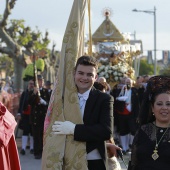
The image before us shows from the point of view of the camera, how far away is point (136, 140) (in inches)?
157

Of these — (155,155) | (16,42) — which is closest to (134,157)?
(155,155)

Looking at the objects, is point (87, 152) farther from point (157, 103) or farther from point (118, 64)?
point (118, 64)

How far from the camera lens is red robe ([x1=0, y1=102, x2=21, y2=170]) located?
4.93m

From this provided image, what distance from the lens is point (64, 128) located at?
437 centimetres

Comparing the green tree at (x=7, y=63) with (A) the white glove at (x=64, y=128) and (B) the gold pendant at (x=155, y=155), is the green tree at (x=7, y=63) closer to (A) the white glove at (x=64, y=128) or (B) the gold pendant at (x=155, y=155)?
(A) the white glove at (x=64, y=128)

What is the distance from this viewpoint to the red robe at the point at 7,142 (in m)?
4.93

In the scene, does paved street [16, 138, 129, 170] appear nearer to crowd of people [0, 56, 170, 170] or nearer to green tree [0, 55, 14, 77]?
crowd of people [0, 56, 170, 170]

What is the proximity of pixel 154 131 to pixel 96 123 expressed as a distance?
2.06ft

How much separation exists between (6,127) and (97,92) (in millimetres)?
1001

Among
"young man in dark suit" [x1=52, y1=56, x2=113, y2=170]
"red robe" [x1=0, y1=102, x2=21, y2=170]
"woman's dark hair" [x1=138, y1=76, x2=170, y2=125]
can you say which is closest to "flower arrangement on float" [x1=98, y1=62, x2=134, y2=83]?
Answer: "red robe" [x1=0, y1=102, x2=21, y2=170]

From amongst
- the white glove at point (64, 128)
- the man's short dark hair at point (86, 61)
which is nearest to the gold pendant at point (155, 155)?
the white glove at point (64, 128)

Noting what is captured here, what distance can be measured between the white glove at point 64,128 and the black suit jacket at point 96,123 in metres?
0.04

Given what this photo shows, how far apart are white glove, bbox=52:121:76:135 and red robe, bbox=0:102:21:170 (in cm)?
71

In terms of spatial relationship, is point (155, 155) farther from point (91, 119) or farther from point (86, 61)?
point (86, 61)
